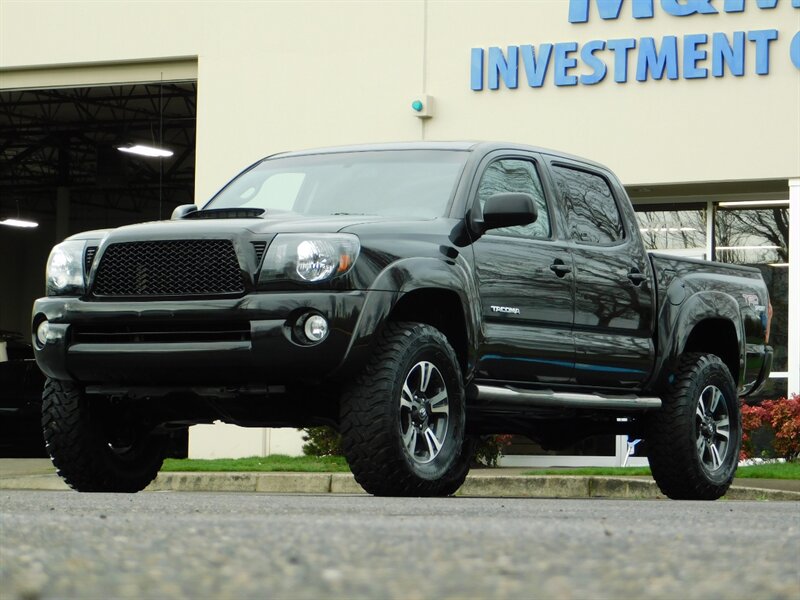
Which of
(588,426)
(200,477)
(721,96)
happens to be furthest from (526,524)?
(721,96)

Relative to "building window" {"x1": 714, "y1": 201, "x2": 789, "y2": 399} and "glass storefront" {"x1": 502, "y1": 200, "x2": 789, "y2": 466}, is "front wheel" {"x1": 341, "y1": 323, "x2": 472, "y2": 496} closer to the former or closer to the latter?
"glass storefront" {"x1": 502, "y1": 200, "x2": 789, "y2": 466}

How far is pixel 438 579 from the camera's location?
118 inches

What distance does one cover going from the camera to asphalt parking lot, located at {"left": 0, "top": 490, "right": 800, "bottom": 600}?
290cm

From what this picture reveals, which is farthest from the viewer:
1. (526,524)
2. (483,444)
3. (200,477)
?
(483,444)

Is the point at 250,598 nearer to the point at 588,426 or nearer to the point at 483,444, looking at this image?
the point at 588,426

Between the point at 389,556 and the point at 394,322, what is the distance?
397 centimetres

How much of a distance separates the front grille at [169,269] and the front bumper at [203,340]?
9 cm

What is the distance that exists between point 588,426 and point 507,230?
1.73 metres

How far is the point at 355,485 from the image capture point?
42.9ft

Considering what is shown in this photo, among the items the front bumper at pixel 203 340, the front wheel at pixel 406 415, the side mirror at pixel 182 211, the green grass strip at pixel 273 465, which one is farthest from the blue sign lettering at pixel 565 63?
the front bumper at pixel 203 340

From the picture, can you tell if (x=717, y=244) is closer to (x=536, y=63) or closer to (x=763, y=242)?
(x=763, y=242)

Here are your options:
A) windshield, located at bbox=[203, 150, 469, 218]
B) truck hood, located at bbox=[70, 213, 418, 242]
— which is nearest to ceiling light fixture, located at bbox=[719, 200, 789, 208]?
windshield, located at bbox=[203, 150, 469, 218]

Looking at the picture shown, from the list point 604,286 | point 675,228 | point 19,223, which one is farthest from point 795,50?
point 19,223

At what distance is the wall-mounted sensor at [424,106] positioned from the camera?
18109mm
